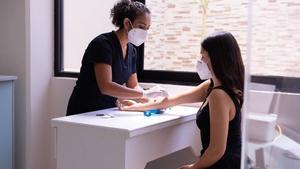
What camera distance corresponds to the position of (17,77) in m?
2.72

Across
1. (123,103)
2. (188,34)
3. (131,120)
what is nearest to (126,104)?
(123,103)

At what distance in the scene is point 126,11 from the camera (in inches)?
83.6

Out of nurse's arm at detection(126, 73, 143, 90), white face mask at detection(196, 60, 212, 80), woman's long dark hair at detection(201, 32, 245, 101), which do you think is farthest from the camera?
nurse's arm at detection(126, 73, 143, 90)

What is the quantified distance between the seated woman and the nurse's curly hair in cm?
54

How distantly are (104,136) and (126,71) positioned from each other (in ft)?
2.34

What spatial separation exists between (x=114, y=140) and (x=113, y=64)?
0.66 metres

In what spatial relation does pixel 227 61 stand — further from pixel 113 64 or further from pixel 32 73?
pixel 32 73

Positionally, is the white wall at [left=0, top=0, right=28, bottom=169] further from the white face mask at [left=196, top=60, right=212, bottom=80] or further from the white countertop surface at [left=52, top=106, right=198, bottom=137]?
the white face mask at [left=196, top=60, right=212, bottom=80]

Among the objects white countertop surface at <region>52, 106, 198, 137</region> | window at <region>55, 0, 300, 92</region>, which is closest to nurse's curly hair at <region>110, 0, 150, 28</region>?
window at <region>55, 0, 300, 92</region>

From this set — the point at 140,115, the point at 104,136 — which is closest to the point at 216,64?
the point at 140,115

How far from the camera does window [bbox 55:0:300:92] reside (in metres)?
1.09

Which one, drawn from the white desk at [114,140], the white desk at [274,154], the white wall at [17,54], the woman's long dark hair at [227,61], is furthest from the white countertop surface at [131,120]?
the white wall at [17,54]

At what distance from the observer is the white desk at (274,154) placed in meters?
1.10

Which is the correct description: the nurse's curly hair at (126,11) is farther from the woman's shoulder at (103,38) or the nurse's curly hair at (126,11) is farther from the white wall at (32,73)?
the white wall at (32,73)
